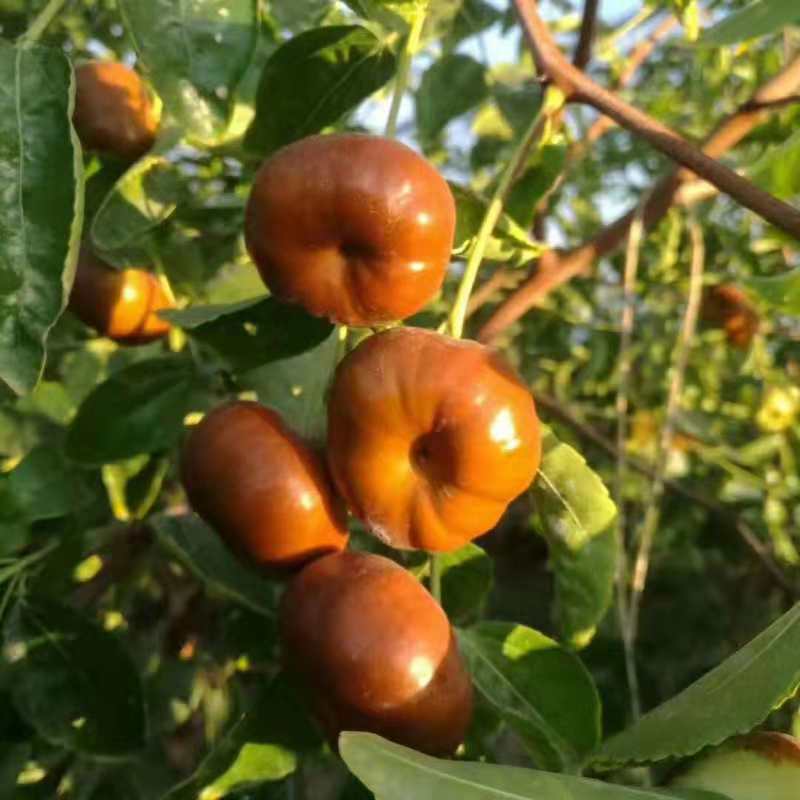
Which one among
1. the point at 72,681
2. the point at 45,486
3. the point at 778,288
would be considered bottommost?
the point at 72,681

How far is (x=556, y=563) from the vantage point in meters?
0.80

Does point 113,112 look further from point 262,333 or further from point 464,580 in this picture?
point 464,580

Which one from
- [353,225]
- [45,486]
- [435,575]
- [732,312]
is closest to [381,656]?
[435,575]

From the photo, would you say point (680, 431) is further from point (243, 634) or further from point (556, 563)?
point (556, 563)

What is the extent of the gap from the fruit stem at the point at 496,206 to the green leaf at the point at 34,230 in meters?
0.24

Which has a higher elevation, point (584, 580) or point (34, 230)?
point (34, 230)

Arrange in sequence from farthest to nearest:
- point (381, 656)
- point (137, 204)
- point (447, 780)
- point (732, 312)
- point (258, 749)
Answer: point (732, 312)
point (137, 204)
point (258, 749)
point (381, 656)
point (447, 780)

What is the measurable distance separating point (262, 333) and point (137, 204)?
19cm

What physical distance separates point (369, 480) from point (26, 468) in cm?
48

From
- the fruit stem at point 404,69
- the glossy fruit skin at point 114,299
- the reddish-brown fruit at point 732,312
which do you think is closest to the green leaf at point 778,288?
the fruit stem at point 404,69

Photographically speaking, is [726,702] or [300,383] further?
[300,383]

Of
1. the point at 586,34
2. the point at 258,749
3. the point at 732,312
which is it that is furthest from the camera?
the point at 732,312

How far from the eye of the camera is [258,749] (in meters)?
0.77

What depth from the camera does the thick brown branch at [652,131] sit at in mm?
713
